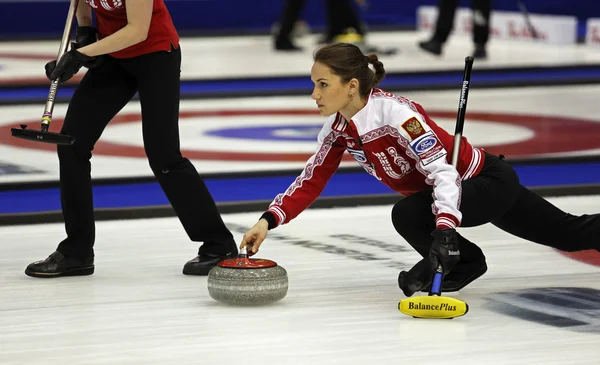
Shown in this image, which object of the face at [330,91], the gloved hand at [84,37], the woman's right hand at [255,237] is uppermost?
the gloved hand at [84,37]

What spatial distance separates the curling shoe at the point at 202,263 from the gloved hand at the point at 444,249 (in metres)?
1.01

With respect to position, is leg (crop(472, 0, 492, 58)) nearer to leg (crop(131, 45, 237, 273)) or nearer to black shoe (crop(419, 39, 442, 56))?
black shoe (crop(419, 39, 442, 56))

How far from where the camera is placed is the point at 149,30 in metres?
4.20

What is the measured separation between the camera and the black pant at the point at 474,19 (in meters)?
11.5

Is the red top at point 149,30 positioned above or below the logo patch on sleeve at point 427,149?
above

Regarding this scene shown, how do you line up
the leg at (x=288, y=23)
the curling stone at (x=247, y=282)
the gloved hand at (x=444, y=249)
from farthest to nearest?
1. the leg at (x=288, y=23)
2. the curling stone at (x=247, y=282)
3. the gloved hand at (x=444, y=249)

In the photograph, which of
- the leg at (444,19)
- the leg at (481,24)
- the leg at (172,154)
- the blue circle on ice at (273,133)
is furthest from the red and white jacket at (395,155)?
the leg at (481,24)

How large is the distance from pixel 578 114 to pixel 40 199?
13.9 feet

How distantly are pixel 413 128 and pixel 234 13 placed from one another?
11.9 metres

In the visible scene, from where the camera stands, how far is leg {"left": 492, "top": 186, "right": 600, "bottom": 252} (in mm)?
4020

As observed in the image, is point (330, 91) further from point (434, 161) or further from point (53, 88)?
point (53, 88)

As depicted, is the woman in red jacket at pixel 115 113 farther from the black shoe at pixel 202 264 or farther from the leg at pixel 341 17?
the leg at pixel 341 17

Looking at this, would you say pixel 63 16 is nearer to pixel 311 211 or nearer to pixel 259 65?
pixel 259 65

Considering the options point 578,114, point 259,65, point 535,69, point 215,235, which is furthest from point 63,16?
point 215,235
